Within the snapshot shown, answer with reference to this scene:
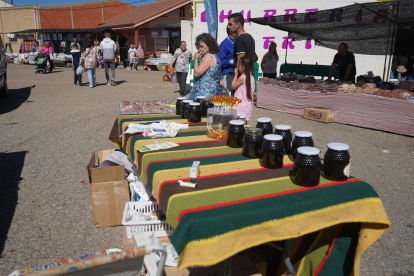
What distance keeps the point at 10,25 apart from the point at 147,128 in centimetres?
4586

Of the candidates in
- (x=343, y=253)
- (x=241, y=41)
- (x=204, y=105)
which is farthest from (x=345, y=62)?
(x=343, y=253)

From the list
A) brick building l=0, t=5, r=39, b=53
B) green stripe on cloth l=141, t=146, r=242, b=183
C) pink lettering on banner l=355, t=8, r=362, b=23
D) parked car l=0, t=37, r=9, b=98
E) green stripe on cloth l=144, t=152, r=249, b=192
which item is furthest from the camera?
brick building l=0, t=5, r=39, b=53

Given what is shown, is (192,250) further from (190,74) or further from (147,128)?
(190,74)

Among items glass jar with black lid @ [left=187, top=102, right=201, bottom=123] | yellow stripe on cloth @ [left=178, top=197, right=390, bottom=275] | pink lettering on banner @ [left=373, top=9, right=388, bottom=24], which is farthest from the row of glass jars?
pink lettering on banner @ [left=373, top=9, right=388, bottom=24]

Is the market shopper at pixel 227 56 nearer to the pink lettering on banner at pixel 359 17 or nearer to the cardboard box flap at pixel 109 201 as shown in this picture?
the pink lettering on banner at pixel 359 17

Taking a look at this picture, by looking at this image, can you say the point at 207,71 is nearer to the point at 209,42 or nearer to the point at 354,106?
the point at 209,42

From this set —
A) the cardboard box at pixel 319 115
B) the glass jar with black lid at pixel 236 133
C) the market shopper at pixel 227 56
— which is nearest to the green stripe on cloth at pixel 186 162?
the glass jar with black lid at pixel 236 133

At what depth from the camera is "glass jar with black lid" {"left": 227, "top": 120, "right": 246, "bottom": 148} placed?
2.26 metres

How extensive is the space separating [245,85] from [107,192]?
6.44 ft

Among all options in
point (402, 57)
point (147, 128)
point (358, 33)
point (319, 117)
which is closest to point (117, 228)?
point (147, 128)

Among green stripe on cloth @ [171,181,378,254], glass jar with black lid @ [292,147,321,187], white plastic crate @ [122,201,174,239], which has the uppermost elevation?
glass jar with black lid @ [292,147,321,187]

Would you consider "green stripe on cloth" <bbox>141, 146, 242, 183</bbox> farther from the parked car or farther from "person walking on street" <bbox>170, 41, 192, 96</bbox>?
the parked car

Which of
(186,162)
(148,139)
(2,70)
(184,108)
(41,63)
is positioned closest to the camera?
(186,162)

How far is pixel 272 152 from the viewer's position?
74.1 inches
